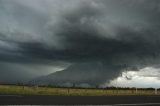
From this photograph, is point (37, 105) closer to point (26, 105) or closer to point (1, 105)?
point (26, 105)

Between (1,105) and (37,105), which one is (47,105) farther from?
(1,105)

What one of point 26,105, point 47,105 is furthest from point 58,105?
point 26,105

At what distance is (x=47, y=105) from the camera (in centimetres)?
2078

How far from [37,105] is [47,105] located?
797 mm

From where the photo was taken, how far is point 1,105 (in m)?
19.5

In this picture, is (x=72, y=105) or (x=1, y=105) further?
(x=72, y=105)

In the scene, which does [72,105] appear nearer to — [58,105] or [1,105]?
[58,105]

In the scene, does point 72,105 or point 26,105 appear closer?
point 26,105

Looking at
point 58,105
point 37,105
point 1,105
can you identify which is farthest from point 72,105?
point 1,105

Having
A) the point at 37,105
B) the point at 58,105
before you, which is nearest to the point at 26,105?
the point at 37,105

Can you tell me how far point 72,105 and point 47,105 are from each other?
7.11 feet

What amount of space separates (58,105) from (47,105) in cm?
97

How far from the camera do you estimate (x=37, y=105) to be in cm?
2048

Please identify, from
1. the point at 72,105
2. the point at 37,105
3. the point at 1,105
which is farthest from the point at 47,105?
the point at 1,105
